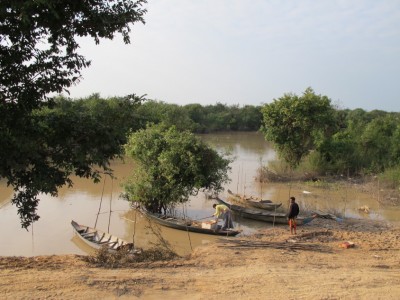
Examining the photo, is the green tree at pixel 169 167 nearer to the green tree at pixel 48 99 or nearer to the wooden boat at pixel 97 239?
the wooden boat at pixel 97 239

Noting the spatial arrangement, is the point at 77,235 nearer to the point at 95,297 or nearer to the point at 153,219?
the point at 153,219

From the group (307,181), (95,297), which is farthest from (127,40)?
(307,181)

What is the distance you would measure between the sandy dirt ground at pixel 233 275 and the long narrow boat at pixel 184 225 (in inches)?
54.0

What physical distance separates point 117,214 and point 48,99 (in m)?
11.5

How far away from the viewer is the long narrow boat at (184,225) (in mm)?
12844

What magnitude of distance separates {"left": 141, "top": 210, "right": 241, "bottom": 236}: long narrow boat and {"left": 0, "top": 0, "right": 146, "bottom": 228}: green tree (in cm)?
805

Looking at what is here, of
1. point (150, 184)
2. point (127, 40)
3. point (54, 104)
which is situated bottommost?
point (150, 184)

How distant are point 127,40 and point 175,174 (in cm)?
927

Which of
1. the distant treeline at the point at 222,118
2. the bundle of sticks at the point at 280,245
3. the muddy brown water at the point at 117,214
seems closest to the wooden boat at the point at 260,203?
the muddy brown water at the point at 117,214

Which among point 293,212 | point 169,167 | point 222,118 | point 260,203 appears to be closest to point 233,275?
point 293,212

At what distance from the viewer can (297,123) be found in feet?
71.6

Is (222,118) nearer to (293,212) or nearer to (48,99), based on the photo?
(293,212)

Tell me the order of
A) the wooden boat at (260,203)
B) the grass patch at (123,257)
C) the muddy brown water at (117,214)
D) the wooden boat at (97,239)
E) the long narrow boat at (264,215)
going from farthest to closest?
the wooden boat at (260,203) → the long narrow boat at (264,215) → the muddy brown water at (117,214) → the wooden boat at (97,239) → the grass patch at (123,257)

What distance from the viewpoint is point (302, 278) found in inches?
317
